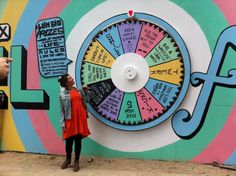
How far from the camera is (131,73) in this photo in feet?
21.9

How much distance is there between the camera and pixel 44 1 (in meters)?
7.30

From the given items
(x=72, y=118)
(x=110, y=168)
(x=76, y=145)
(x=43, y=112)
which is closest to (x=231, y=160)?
(x=110, y=168)

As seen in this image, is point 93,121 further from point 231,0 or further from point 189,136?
point 231,0

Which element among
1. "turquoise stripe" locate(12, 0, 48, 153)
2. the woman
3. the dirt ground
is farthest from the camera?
"turquoise stripe" locate(12, 0, 48, 153)

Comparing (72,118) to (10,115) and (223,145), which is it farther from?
(223,145)

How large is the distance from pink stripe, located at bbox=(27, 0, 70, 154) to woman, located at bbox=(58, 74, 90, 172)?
0.70 metres

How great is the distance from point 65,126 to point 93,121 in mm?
597

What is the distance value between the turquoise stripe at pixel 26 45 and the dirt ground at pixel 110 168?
0.40 metres

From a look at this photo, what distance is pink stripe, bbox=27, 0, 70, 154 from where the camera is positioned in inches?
285

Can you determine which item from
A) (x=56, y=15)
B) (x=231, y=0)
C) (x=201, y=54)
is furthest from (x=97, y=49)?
(x=231, y=0)

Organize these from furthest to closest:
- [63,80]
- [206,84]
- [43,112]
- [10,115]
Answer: [10,115] → [43,112] → [63,80] → [206,84]

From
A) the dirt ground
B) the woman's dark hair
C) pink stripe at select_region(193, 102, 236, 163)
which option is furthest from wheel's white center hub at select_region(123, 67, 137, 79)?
pink stripe at select_region(193, 102, 236, 163)

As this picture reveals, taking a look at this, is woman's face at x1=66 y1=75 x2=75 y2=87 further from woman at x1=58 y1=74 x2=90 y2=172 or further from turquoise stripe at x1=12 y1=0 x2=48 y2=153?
turquoise stripe at x1=12 y1=0 x2=48 y2=153

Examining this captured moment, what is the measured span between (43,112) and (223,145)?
9.52 ft
